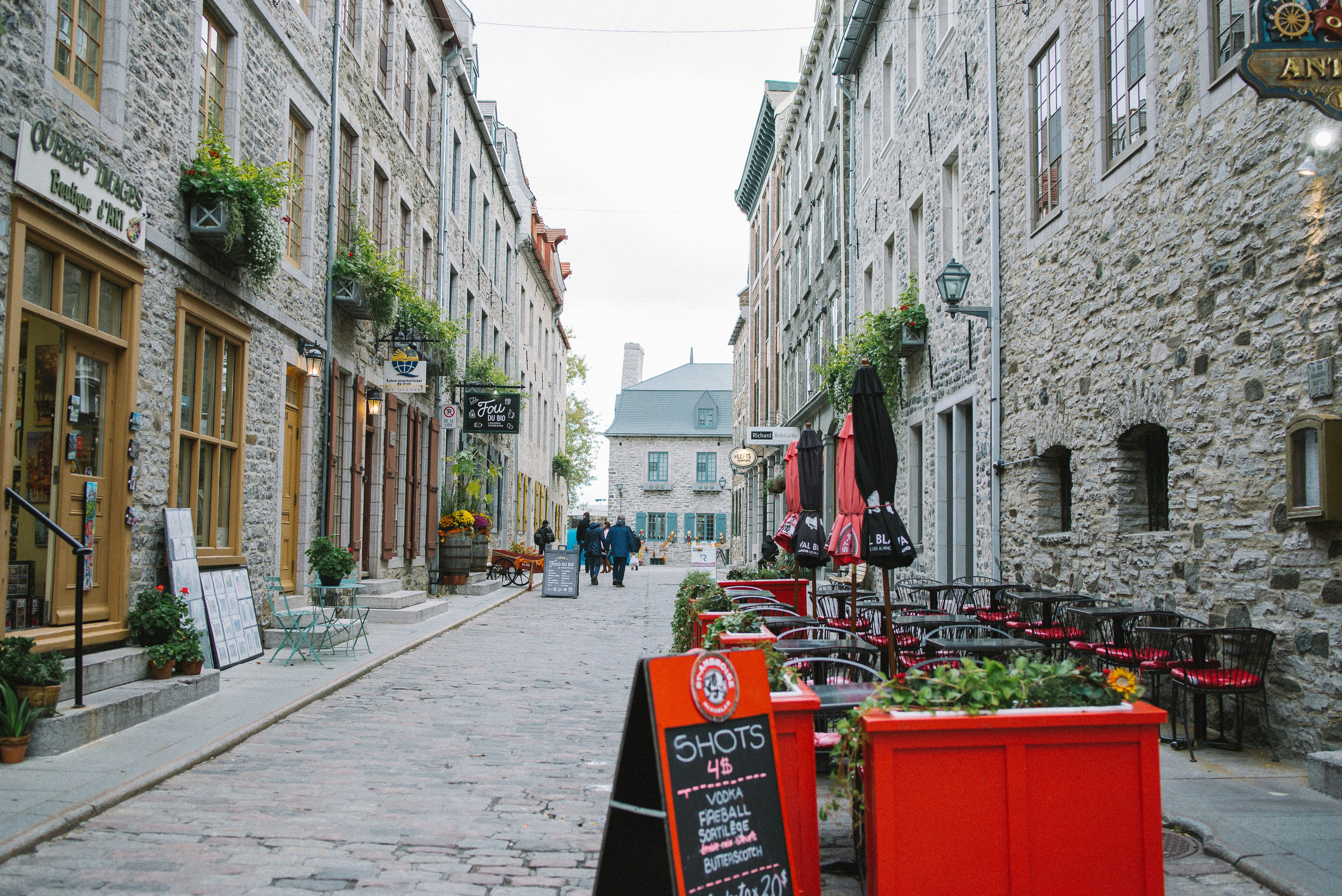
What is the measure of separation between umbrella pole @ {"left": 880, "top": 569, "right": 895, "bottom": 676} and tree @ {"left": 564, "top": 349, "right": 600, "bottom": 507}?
152 feet

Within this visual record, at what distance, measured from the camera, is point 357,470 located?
14.8m

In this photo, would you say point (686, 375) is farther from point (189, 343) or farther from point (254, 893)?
point (254, 893)

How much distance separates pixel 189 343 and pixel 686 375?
5018 cm

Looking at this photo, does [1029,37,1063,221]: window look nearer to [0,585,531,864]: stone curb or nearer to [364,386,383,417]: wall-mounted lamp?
[0,585,531,864]: stone curb

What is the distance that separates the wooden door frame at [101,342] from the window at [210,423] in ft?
2.83

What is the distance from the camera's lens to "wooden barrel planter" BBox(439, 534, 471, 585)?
64.0 ft


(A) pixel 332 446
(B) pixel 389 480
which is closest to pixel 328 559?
(A) pixel 332 446

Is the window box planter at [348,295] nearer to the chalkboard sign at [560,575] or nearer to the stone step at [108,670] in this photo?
the stone step at [108,670]

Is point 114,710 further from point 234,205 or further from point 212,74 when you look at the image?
point 212,74

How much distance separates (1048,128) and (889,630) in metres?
6.95

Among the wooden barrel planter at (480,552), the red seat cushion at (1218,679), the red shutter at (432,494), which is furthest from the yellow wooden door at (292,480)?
the red seat cushion at (1218,679)

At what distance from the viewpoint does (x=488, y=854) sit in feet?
15.3

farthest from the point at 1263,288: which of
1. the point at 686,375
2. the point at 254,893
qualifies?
the point at 686,375

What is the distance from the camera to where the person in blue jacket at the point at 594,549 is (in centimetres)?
2595
